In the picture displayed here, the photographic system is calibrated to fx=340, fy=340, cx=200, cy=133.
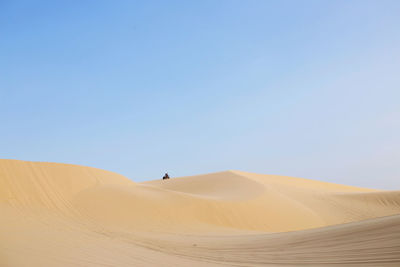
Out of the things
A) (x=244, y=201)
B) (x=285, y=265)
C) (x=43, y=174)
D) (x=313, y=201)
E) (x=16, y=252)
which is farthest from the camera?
(x=313, y=201)

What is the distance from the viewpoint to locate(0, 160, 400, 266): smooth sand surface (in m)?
5.93

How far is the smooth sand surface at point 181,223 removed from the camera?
19.4 feet

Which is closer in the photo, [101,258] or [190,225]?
[101,258]

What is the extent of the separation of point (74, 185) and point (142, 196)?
354cm

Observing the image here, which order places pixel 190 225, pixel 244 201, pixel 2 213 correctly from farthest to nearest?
1. pixel 244 201
2. pixel 190 225
3. pixel 2 213

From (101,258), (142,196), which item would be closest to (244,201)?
(142,196)

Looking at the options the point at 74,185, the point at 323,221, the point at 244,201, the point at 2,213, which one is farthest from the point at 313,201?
the point at 2,213

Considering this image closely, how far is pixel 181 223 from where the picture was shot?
1556 cm

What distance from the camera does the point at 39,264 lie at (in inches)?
219

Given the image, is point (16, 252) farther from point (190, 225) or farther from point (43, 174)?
point (43, 174)

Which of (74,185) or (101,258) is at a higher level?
(74,185)

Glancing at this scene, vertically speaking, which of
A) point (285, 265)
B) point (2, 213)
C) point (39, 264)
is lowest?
point (39, 264)

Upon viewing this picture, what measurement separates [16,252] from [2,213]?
693cm

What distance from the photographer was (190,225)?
15.4 meters
